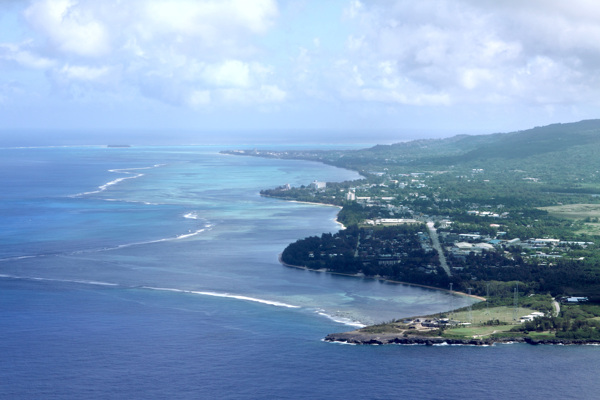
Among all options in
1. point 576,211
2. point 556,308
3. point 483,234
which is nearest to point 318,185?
point 576,211

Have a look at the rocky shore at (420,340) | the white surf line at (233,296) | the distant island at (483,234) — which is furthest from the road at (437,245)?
the rocky shore at (420,340)

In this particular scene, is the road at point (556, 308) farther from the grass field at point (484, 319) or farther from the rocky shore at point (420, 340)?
the rocky shore at point (420, 340)

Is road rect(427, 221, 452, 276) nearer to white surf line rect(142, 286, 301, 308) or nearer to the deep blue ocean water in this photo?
the deep blue ocean water

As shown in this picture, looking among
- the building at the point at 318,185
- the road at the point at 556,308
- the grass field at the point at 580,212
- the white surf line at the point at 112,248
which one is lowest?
the road at the point at 556,308

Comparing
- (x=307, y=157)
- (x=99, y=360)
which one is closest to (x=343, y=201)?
(x=99, y=360)

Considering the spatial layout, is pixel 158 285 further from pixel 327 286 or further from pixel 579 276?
pixel 579 276

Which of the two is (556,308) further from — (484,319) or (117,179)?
(117,179)

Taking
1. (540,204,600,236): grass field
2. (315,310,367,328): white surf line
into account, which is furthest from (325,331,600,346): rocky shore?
(540,204,600,236): grass field
